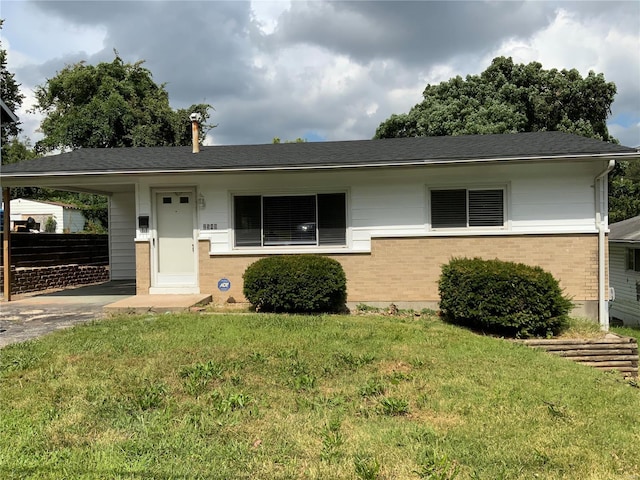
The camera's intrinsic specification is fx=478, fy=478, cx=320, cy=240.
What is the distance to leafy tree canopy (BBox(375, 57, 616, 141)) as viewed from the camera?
26.2 metres

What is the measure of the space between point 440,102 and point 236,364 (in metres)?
26.4

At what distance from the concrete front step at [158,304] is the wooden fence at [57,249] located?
486 centimetres

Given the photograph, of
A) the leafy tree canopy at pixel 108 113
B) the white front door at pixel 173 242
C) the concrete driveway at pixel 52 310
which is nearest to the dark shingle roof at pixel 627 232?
the white front door at pixel 173 242

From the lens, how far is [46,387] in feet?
15.6

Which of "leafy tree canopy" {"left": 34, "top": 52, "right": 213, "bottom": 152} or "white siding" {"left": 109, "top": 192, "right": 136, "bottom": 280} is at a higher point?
"leafy tree canopy" {"left": 34, "top": 52, "right": 213, "bottom": 152}

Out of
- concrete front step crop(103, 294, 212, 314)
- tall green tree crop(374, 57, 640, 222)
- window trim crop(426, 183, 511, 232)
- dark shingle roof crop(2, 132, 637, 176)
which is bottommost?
concrete front step crop(103, 294, 212, 314)

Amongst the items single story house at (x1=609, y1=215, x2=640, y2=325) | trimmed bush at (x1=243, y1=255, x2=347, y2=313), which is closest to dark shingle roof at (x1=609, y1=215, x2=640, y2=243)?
single story house at (x1=609, y1=215, x2=640, y2=325)

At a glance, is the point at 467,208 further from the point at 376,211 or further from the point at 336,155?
the point at 336,155

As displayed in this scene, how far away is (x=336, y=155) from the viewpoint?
10.2 m

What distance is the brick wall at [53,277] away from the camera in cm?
1200

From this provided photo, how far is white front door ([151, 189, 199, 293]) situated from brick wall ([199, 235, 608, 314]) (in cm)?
101

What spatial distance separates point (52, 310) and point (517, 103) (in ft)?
84.8

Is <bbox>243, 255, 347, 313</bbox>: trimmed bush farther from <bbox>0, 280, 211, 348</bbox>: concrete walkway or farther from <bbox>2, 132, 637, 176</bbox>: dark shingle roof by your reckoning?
<bbox>2, 132, 637, 176</bbox>: dark shingle roof

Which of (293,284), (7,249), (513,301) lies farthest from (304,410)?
(7,249)
